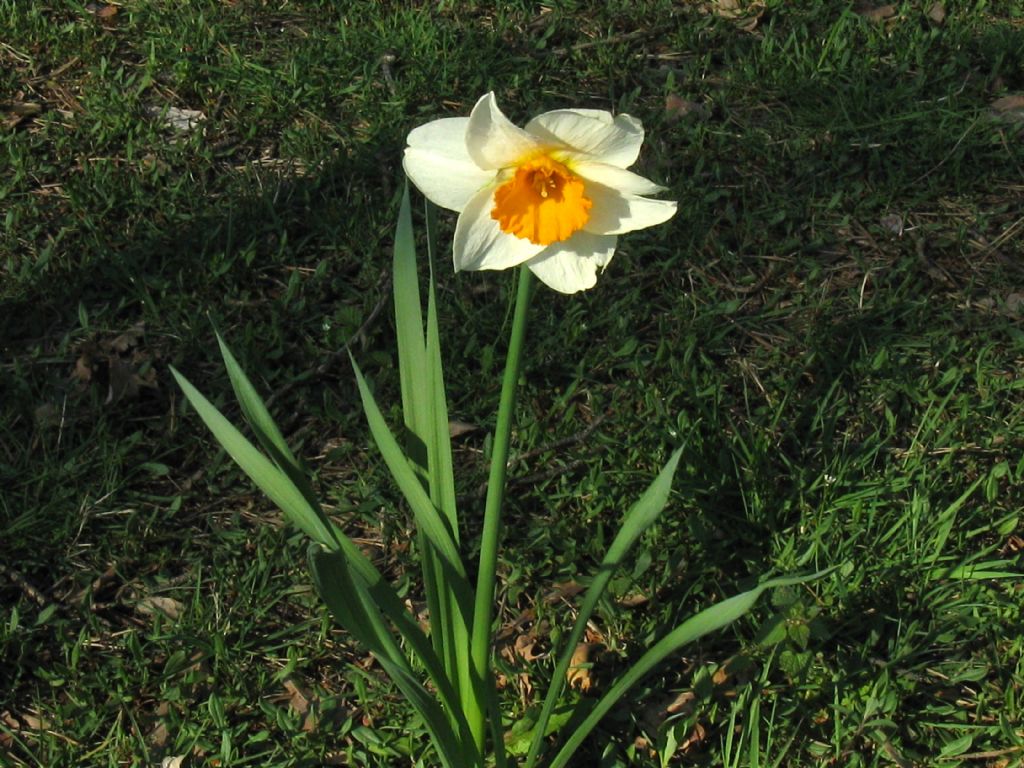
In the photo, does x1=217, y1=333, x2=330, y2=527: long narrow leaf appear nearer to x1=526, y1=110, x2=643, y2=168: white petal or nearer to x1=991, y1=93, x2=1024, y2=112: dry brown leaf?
x1=526, y1=110, x2=643, y2=168: white petal

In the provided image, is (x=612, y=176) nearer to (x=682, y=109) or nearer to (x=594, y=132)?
(x=594, y=132)

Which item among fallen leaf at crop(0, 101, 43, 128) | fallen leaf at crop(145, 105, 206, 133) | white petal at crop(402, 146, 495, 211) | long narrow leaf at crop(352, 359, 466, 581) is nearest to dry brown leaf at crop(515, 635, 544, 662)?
long narrow leaf at crop(352, 359, 466, 581)

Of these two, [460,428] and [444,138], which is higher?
[444,138]

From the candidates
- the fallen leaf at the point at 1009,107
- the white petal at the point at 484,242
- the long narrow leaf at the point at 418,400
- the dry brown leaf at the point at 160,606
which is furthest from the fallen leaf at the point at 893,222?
the dry brown leaf at the point at 160,606

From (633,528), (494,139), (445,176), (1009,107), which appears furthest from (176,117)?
(1009,107)

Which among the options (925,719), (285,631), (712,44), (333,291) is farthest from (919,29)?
(285,631)

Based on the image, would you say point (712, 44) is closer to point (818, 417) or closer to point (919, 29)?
point (919, 29)
